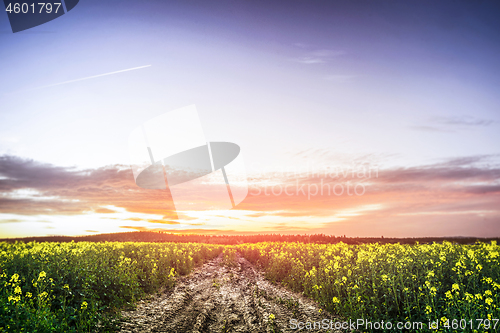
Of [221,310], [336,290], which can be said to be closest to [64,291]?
[221,310]

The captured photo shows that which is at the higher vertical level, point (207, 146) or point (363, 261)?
point (207, 146)

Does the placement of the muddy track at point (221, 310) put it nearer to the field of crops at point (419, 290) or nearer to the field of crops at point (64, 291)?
the field of crops at point (64, 291)

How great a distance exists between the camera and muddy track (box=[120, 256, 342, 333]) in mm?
8102

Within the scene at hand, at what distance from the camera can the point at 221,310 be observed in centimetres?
989

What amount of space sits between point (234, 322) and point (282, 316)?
1711mm

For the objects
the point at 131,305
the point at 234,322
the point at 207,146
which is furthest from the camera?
the point at 207,146

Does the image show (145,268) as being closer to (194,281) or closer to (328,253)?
(194,281)

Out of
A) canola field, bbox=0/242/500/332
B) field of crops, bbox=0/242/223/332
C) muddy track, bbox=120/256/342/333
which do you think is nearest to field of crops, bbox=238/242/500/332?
canola field, bbox=0/242/500/332

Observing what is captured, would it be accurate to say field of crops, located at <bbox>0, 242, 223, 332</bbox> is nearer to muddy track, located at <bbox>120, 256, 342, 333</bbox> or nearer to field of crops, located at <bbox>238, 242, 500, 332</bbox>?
muddy track, located at <bbox>120, 256, 342, 333</bbox>

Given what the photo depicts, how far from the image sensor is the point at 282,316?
9.15 m

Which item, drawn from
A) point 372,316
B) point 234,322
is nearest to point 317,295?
point 372,316

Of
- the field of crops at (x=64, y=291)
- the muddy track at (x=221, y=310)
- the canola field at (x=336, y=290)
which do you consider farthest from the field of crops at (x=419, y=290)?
the field of crops at (x=64, y=291)

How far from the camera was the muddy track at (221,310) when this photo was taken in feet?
26.6

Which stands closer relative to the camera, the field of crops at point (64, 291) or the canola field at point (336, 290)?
the canola field at point (336, 290)
